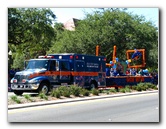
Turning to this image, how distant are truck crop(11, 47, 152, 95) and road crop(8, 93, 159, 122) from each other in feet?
6.59

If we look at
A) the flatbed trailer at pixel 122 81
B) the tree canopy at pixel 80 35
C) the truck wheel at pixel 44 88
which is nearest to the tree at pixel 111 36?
the tree canopy at pixel 80 35

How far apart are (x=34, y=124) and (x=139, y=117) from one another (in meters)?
2.89

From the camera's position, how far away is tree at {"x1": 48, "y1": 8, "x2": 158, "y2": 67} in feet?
53.7

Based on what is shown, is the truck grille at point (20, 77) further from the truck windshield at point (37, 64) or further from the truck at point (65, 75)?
the truck windshield at point (37, 64)

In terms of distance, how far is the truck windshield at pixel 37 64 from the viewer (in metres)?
15.0

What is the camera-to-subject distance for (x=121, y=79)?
1933cm

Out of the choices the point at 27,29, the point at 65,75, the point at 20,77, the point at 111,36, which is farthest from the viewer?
the point at 111,36

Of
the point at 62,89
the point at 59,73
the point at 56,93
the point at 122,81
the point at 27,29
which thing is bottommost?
the point at 56,93

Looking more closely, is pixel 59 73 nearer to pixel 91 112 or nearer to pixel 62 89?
pixel 62 89

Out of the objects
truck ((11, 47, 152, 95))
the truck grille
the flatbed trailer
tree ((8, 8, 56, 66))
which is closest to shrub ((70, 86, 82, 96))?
truck ((11, 47, 152, 95))

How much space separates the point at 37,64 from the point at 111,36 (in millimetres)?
3591

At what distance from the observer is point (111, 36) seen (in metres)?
16.8

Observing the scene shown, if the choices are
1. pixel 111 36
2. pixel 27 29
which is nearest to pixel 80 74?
pixel 111 36
